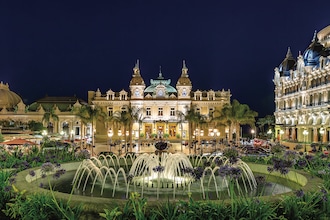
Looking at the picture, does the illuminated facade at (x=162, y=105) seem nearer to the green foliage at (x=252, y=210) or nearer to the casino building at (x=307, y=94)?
the casino building at (x=307, y=94)

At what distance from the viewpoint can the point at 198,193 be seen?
14023mm

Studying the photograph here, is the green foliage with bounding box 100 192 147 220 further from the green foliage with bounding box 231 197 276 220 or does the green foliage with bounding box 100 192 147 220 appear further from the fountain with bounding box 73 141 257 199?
the fountain with bounding box 73 141 257 199

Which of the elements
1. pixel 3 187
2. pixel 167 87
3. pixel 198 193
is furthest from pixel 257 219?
pixel 167 87

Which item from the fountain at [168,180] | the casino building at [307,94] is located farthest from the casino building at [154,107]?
the fountain at [168,180]

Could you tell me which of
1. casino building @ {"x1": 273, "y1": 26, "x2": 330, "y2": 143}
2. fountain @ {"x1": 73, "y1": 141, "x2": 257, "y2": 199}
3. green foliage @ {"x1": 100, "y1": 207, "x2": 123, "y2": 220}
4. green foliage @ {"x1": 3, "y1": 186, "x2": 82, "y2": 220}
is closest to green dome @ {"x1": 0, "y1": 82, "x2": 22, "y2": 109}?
casino building @ {"x1": 273, "y1": 26, "x2": 330, "y2": 143}

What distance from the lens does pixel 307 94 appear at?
197 ft

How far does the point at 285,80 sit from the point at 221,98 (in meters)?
14.6

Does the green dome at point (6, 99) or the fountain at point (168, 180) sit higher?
the green dome at point (6, 99)

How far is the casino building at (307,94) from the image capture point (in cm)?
5344

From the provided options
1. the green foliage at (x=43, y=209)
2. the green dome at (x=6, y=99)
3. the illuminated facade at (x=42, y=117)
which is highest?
the green dome at (x=6, y=99)

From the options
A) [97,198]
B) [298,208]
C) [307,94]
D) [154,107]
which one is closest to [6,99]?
[154,107]

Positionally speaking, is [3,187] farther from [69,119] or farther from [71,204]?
[69,119]

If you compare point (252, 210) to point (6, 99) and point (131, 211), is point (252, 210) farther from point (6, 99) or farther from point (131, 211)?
point (6, 99)

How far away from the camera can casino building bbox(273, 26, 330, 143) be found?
53438 mm
